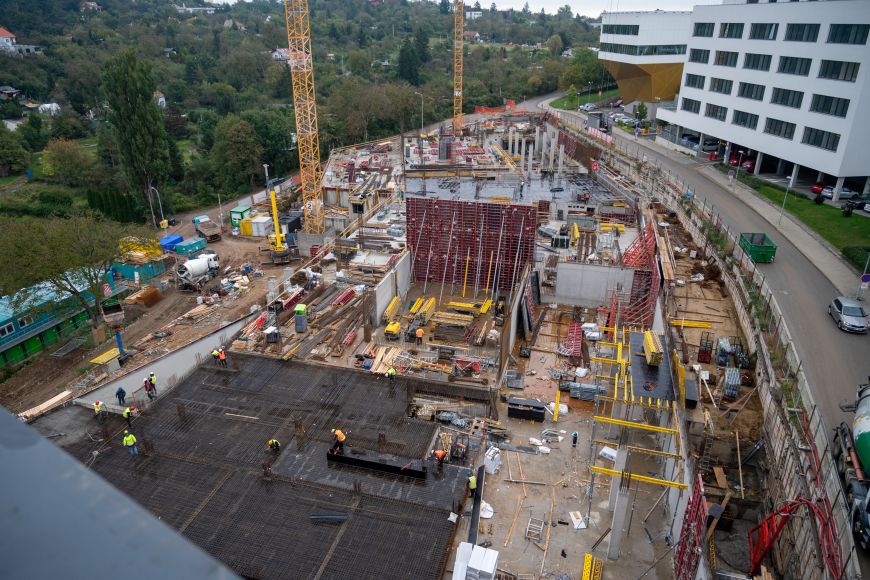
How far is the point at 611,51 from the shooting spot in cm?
5616

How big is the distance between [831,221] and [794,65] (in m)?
10.5

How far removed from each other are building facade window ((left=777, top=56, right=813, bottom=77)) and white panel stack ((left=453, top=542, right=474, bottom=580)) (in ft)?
106

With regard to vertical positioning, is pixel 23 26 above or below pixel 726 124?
above

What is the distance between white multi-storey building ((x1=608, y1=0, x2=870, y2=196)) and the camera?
27.7 metres

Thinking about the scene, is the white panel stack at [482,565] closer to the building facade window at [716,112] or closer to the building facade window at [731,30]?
the building facade window at [716,112]

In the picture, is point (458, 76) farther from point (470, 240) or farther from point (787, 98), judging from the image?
point (470, 240)

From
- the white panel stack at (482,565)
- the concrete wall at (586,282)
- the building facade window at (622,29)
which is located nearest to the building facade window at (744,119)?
the concrete wall at (586,282)

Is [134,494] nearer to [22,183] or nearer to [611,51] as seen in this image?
[22,183]

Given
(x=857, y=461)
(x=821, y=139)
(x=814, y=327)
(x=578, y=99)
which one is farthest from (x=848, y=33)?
(x=578, y=99)

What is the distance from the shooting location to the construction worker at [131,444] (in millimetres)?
13852

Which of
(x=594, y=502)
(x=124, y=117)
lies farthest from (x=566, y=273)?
(x=124, y=117)

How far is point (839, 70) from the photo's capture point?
2831 cm

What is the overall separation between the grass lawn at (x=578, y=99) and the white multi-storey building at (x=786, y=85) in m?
29.7

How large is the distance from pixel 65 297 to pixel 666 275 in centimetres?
2738
